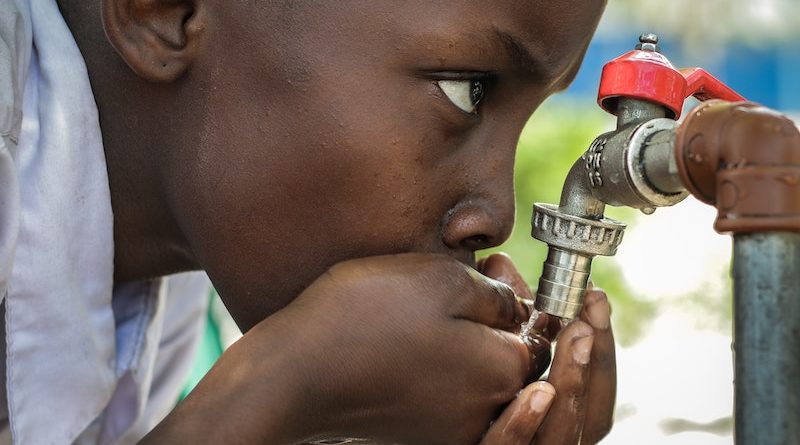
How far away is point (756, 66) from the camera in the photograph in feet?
9.51

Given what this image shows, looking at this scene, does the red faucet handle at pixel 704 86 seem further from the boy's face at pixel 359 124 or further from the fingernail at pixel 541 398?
the fingernail at pixel 541 398

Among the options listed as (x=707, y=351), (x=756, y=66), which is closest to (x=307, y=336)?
(x=707, y=351)

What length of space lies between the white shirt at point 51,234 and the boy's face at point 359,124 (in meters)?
0.16

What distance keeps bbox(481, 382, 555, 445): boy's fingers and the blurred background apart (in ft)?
4.92

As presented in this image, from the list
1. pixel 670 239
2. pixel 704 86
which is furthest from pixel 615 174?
pixel 670 239

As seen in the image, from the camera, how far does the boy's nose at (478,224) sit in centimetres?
95

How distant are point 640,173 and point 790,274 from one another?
0.59 ft

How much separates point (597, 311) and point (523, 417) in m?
0.13

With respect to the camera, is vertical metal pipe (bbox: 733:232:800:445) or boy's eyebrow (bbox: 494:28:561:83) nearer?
vertical metal pipe (bbox: 733:232:800:445)

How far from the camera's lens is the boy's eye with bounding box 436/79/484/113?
95cm

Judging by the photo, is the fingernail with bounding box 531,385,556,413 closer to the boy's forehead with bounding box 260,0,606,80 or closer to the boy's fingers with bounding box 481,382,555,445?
the boy's fingers with bounding box 481,382,555,445

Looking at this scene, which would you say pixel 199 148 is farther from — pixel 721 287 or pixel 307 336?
pixel 721 287

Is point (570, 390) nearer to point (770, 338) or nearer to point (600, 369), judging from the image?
point (600, 369)

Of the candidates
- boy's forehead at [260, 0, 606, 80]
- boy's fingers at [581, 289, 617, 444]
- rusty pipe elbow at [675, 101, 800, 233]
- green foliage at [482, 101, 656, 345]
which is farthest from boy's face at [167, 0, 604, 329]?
green foliage at [482, 101, 656, 345]
